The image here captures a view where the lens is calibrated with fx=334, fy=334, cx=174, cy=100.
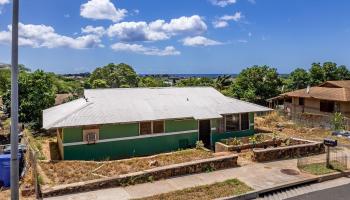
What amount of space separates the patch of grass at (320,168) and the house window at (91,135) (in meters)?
10.1

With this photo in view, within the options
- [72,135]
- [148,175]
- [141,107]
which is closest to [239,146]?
[141,107]

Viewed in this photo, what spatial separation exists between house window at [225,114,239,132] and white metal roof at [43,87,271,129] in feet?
1.63

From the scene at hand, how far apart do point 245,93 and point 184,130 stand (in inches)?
971

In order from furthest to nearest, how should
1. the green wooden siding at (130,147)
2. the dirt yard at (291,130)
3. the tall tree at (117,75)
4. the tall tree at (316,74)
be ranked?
1. the tall tree at (117,75)
2. the tall tree at (316,74)
3. the dirt yard at (291,130)
4. the green wooden siding at (130,147)

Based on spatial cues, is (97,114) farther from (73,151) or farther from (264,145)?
(264,145)

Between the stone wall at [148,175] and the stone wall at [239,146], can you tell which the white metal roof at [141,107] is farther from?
the stone wall at [148,175]

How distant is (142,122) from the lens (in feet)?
60.3

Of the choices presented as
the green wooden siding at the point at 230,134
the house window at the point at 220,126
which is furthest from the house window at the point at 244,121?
the house window at the point at 220,126

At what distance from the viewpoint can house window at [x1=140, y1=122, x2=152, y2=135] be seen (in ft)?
60.8

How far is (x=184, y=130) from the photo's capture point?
19.8m

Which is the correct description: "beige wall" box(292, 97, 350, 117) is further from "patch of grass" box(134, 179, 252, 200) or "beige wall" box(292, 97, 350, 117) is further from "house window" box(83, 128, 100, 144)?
"house window" box(83, 128, 100, 144)

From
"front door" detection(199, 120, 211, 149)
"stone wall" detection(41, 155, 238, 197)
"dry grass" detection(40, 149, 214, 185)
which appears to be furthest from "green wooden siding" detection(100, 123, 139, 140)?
"stone wall" detection(41, 155, 238, 197)

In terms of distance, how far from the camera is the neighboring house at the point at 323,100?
31656 millimetres

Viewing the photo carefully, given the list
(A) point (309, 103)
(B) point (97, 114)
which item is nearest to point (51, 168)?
(B) point (97, 114)
